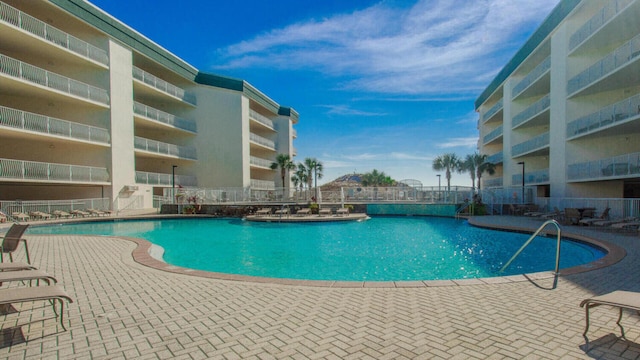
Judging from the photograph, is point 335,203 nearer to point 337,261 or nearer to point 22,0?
point 337,261

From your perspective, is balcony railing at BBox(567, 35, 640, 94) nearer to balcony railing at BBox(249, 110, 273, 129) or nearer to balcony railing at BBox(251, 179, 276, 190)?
balcony railing at BBox(251, 179, 276, 190)

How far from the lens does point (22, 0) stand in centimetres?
1792

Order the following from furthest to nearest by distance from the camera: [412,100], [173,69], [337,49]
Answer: [412,100]
[173,69]
[337,49]

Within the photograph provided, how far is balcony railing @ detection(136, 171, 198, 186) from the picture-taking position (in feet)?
81.4

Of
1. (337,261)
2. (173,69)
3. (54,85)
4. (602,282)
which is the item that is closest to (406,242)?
(337,261)

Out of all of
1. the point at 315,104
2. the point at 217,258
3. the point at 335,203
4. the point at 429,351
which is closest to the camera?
the point at 429,351

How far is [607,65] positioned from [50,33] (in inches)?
1215

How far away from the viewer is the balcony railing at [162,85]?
81.5 ft

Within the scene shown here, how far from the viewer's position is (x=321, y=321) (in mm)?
3592

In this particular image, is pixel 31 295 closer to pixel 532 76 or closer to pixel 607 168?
pixel 607 168

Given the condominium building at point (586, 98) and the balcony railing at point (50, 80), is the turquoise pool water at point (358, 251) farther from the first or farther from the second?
the balcony railing at point (50, 80)

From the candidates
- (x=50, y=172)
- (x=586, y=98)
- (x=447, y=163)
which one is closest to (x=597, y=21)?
(x=586, y=98)

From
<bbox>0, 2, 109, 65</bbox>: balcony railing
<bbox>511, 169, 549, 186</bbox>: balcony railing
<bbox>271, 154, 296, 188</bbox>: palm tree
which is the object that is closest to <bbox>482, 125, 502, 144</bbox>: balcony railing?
<bbox>511, 169, 549, 186</bbox>: balcony railing

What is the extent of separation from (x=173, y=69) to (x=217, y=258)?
24.3m
